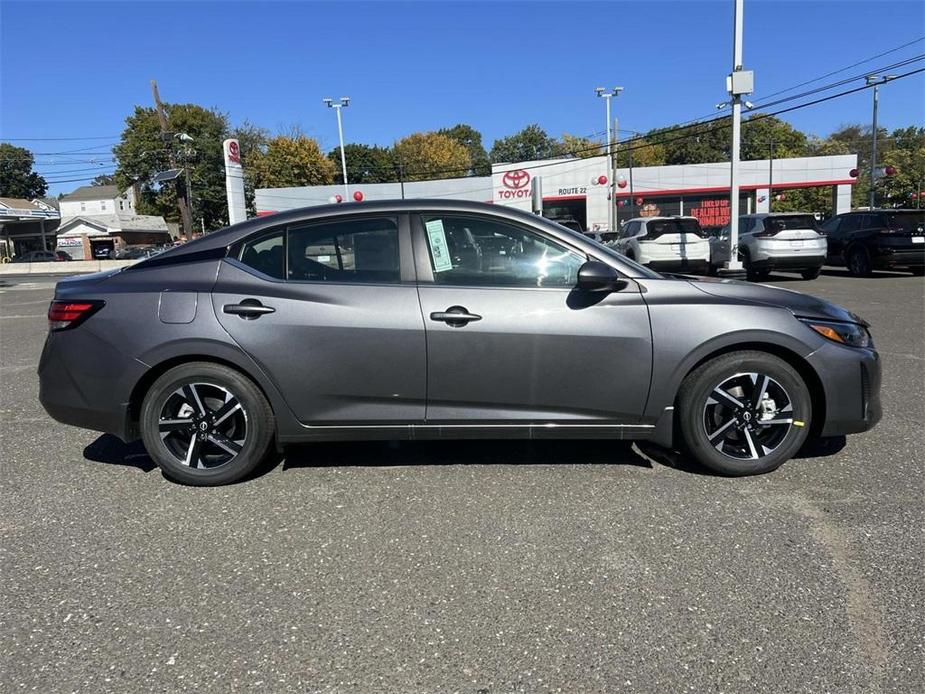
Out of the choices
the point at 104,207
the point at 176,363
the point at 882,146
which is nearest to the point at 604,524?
the point at 176,363

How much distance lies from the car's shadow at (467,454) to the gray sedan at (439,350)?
390 mm

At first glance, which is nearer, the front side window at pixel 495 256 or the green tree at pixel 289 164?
the front side window at pixel 495 256

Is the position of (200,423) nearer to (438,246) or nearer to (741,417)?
(438,246)

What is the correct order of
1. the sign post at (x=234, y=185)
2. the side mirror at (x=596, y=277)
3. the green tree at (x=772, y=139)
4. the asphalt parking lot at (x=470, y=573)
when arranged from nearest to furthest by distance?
the asphalt parking lot at (x=470, y=573) → the side mirror at (x=596, y=277) → the sign post at (x=234, y=185) → the green tree at (x=772, y=139)

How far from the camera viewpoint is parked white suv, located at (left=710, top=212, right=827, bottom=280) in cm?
1466

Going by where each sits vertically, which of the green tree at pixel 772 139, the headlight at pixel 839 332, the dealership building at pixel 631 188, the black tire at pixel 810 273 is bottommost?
the black tire at pixel 810 273

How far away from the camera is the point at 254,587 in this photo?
2.73 meters

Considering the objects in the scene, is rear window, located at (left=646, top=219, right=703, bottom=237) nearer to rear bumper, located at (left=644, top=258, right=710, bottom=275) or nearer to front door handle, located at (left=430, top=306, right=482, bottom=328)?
rear bumper, located at (left=644, top=258, right=710, bottom=275)

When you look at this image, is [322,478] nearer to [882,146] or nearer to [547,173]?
[547,173]

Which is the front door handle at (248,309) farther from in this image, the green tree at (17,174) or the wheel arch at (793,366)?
the green tree at (17,174)

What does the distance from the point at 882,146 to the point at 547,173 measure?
8940 cm

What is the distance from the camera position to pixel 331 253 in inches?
148

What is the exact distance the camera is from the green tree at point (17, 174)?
98.4 metres

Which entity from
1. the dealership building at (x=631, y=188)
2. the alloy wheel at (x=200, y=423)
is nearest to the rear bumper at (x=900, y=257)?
the alloy wheel at (x=200, y=423)
